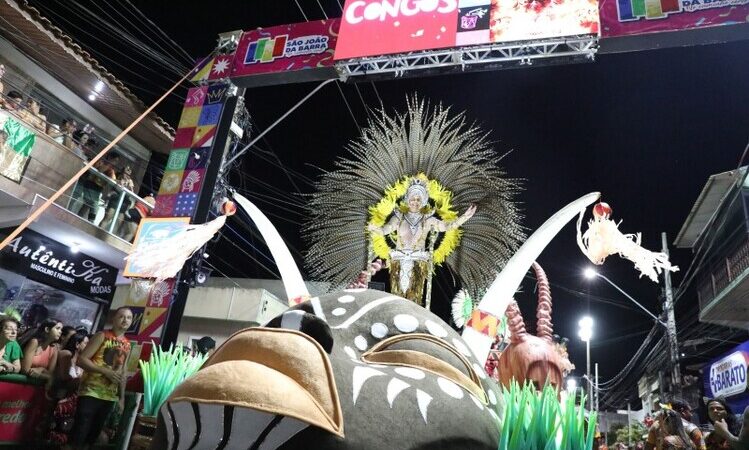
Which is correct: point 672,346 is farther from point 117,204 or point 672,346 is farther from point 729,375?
point 117,204

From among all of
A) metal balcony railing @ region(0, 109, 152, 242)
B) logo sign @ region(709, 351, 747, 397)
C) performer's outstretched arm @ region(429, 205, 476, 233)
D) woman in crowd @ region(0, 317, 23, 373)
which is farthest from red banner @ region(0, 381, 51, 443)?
logo sign @ region(709, 351, 747, 397)

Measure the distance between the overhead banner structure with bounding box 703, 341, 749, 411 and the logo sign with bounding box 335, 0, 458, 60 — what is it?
11.8m

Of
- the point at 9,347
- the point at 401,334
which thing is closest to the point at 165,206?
the point at 9,347

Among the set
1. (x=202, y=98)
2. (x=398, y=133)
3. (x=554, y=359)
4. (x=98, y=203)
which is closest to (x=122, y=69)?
(x=98, y=203)

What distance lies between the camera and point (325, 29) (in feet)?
22.7

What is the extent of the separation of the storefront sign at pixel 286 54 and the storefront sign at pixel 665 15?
323 cm

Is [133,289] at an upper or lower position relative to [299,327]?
upper

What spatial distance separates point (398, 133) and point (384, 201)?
0.44 meters

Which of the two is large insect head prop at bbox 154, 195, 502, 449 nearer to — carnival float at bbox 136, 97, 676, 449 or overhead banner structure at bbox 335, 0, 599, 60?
carnival float at bbox 136, 97, 676, 449

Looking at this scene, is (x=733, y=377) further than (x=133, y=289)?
Yes

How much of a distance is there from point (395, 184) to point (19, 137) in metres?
7.80

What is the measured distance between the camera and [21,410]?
4090 mm

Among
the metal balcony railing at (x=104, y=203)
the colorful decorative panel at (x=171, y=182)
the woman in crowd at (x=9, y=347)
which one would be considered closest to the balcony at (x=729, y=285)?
the colorful decorative panel at (x=171, y=182)

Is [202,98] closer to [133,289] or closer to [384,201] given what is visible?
[133,289]
